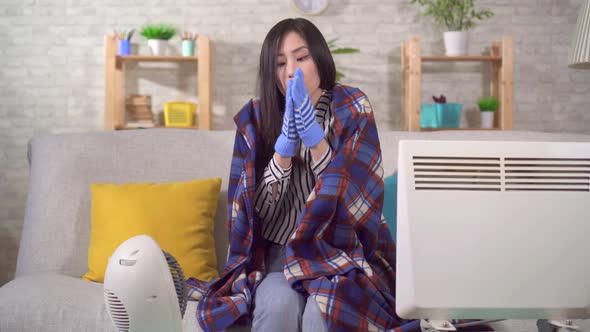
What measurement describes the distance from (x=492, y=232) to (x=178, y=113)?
10.6 feet

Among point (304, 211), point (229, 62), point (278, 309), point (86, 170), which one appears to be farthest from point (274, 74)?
point (229, 62)

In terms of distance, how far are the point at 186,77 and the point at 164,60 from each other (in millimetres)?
250

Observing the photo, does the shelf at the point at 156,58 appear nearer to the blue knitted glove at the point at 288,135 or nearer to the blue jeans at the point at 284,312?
the blue knitted glove at the point at 288,135

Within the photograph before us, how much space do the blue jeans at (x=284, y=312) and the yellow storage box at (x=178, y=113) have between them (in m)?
2.56

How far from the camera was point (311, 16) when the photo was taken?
4.05 metres

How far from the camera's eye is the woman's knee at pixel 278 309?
4.31 feet

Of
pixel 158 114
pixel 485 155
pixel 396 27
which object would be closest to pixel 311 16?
pixel 396 27

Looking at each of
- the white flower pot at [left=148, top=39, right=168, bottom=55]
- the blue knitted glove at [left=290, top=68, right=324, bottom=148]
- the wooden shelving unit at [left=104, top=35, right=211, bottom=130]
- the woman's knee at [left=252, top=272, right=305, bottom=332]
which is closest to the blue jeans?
the woman's knee at [left=252, top=272, right=305, bottom=332]

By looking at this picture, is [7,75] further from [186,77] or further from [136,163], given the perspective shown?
[136,163]

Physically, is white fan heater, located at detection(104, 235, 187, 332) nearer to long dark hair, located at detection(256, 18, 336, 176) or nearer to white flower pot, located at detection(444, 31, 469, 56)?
long dark hair, located at detection(256, 18, 336, 176)

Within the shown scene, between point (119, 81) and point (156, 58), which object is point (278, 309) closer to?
point (156, 58)

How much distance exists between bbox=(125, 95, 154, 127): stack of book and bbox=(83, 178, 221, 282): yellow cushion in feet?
6.36

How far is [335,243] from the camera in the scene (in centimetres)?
151

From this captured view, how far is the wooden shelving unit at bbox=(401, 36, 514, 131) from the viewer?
375cm
